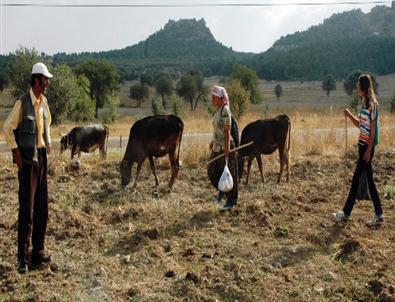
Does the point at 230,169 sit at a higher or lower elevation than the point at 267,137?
lower

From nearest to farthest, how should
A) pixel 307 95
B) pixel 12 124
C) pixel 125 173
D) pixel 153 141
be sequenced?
pixel 12 124 < pixel 125 173 < pixel 153 141 < pixel 307 95

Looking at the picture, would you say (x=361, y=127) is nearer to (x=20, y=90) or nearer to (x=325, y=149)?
(x=325, y=149)

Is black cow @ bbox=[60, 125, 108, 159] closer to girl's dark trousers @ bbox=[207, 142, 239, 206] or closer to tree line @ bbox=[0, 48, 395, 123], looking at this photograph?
girl's dark trousers @ bbox=[207, 142, 239, 206]

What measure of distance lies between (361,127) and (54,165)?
6.64 m

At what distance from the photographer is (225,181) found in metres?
7.89

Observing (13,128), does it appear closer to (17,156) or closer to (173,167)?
(17,156)

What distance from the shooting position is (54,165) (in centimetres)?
1131

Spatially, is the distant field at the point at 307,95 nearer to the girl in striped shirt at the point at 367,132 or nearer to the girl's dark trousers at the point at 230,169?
the girl's dark trousers at the point at 230,169

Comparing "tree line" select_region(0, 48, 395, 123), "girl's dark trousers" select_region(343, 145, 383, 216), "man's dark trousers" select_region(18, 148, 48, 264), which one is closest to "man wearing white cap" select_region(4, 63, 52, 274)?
"man's dark trousers" select_region(18, 148, 48, 264)

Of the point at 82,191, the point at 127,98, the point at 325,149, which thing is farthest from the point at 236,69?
the point at 82,191

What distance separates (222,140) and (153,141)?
9.46 feet

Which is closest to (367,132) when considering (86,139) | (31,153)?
(31,153)

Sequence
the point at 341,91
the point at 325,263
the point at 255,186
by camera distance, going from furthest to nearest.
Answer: the point at 341,91 → the point at 255,186 → the point at 325,263

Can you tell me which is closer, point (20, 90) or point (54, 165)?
point (54, 165)
